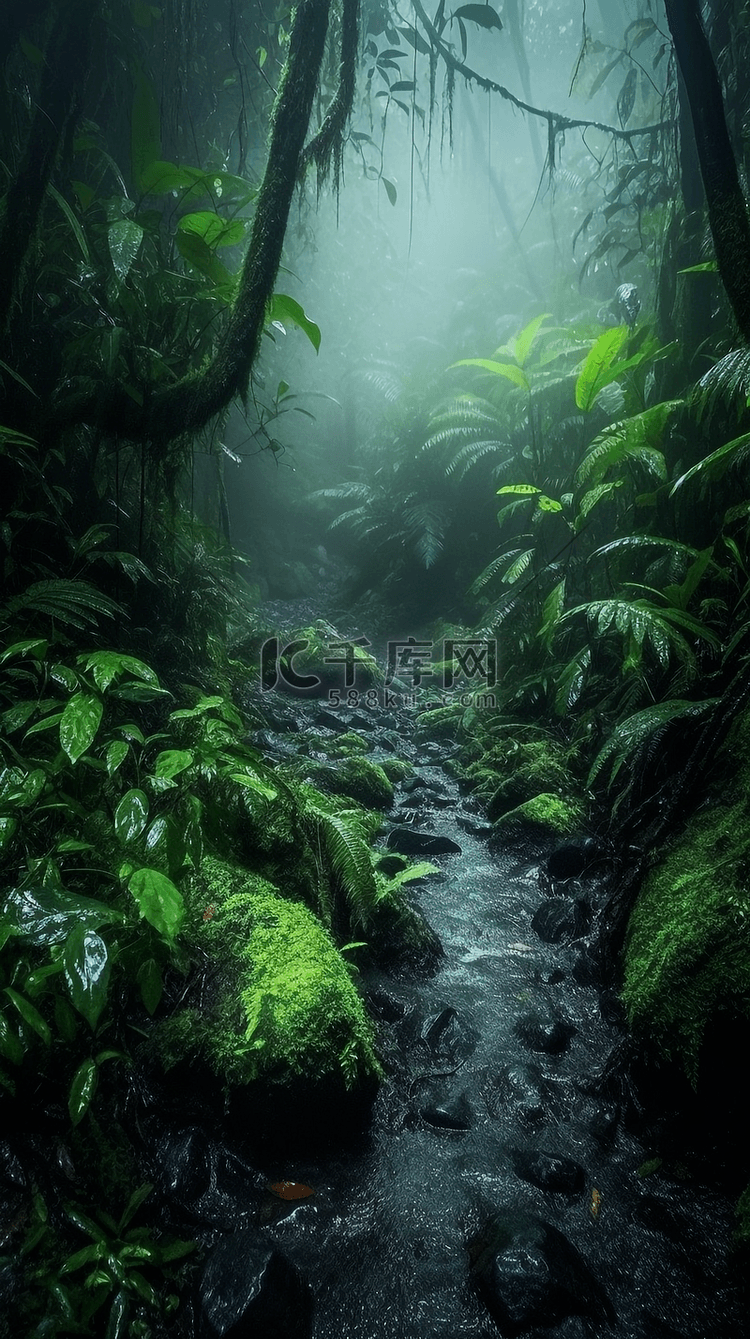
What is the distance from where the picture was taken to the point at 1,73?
3.05 meters

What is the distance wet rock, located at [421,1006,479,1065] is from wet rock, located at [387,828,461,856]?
51.0 inches

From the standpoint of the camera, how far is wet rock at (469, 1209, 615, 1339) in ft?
4.64

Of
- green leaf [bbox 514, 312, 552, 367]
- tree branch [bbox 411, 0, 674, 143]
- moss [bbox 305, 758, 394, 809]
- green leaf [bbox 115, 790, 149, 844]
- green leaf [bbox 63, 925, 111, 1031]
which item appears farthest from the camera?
green leaf [bbox 514, 312, 552, 367]

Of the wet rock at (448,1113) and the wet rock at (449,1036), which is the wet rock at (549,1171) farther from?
the wet rock at (449,1036)

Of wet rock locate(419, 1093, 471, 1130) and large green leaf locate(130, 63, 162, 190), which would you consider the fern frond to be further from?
large green leaf locate(130, 63, 162, 190)

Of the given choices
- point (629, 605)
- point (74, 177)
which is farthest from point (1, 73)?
point (629, 605)

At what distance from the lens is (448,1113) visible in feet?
6.48

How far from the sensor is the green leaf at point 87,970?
1.23 m

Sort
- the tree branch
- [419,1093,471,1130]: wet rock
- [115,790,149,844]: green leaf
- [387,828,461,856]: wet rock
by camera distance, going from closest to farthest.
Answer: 1. [115,790,149,844]: green leaf
2. [419,1093,471,1130]: wet rock
3. the tree branch
4. [387,828,461,856]: wet rock

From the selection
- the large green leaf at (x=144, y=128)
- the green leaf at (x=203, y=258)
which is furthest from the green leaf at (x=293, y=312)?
the large green leaf at (x=144, y=128)

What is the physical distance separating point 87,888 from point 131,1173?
0.72 meters

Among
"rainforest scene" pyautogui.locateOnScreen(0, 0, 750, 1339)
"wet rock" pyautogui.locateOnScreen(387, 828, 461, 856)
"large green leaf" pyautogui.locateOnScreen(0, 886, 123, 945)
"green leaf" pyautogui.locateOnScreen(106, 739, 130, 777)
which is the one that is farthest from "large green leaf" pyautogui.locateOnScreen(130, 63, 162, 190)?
"wet rock" pyautogui.locateOnScreen(387, 828, 461, 856)

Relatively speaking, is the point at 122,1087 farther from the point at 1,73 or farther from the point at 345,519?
the point at 345,519

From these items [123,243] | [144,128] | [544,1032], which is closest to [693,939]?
[544,1032]
